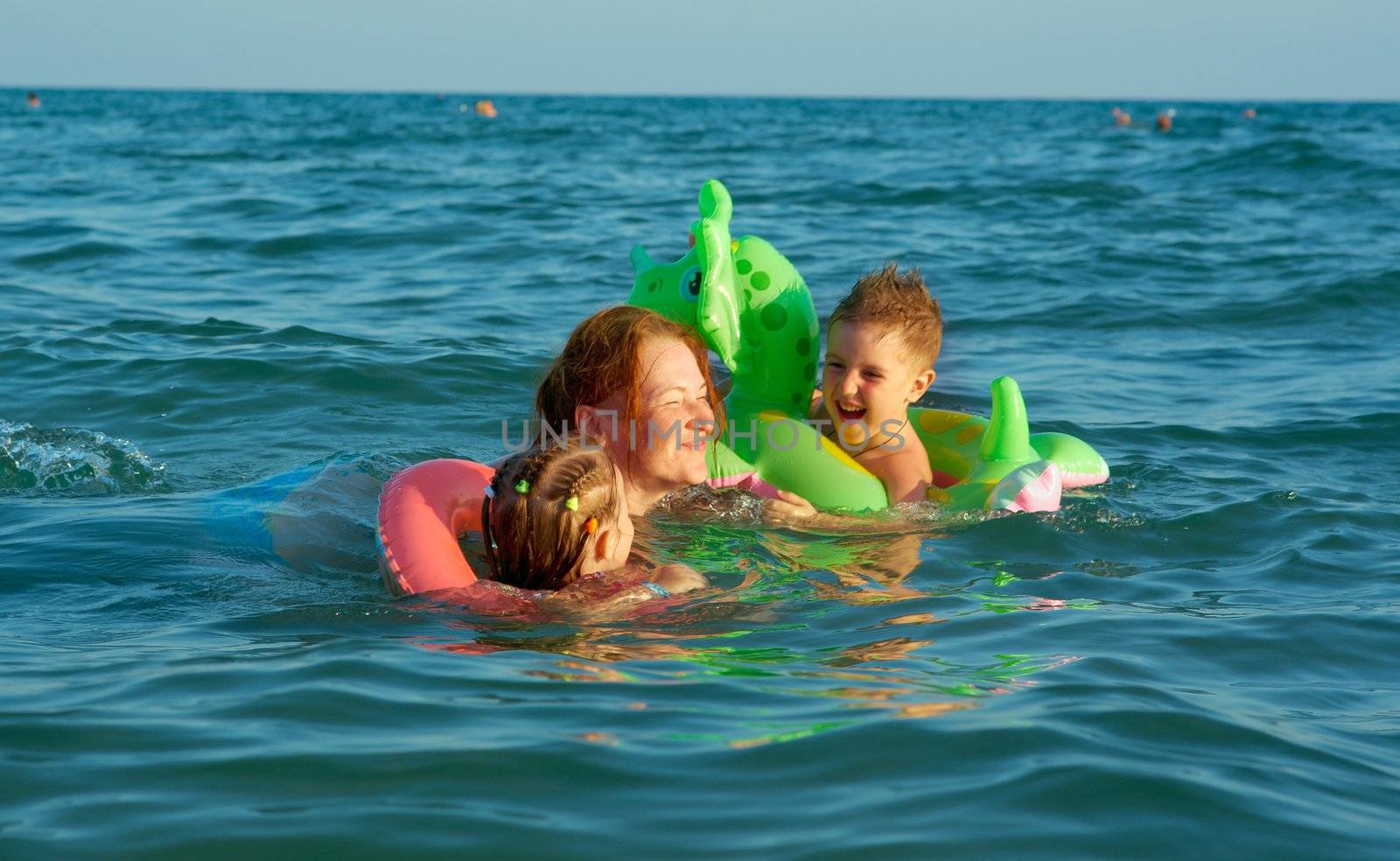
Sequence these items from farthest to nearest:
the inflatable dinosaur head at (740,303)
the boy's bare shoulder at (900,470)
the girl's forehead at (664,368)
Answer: the boy's bare shoulder at (900,470) < the inflatable dinosaur head at (740,303) < the girl's forehead at (664,368)

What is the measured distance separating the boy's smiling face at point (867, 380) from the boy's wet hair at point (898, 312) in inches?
1.1

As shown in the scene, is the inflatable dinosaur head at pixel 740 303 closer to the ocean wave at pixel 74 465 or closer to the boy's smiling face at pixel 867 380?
the boy's smiling face at pixel 867 380

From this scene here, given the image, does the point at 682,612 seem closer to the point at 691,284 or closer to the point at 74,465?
the point at 691,284

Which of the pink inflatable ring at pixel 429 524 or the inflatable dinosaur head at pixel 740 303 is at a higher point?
the inflatable dinosaur head at pixel 740 303

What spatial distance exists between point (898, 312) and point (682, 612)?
6.01ft

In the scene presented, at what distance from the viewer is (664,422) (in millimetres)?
4805

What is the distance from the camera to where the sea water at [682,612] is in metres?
2.87

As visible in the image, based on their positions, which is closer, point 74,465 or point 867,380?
point 867,380

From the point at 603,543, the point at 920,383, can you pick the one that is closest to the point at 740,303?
the point at 920,383

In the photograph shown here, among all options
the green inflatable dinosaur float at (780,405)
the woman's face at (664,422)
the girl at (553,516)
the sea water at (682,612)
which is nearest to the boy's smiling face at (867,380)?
the green inflatable dinosaur float at (780,405)

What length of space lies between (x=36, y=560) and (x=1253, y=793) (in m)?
3.82

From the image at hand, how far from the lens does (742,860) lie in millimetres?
2619

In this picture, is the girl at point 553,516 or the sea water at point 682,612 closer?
the sea water at point 682,612

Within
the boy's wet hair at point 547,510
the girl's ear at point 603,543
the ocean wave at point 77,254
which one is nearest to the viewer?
the boy's wet hair at point 547,510
